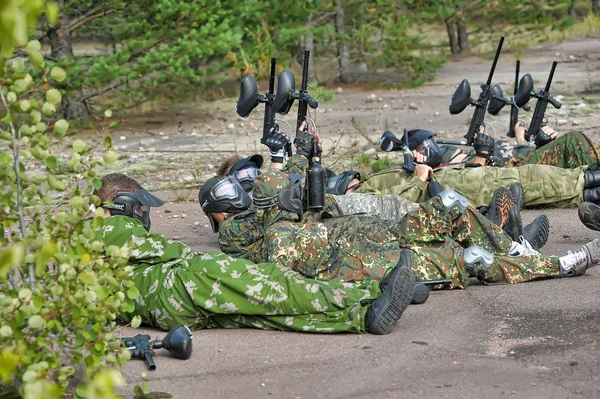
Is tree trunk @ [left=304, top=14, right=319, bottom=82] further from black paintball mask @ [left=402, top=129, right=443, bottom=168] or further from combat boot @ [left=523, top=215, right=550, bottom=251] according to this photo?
combat boot @ [left=523, top=215, right=550, bottom=251]

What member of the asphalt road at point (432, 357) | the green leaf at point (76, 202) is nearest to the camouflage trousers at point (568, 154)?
the asphalt road at point (432, 357)

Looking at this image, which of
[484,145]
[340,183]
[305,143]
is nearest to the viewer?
[305,143]

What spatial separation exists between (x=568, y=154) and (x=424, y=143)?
5.16ft

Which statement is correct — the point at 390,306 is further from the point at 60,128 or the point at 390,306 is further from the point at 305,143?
the point at 305,143

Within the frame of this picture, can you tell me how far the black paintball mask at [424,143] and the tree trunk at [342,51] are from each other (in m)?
9.74

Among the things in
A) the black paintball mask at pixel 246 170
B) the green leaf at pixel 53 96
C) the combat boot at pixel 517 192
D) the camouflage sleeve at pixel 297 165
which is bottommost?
the combat boot at pixel 517 192

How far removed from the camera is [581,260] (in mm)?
5957

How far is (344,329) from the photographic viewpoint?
16.8 feet

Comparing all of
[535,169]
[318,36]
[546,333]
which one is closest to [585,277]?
[546,333]

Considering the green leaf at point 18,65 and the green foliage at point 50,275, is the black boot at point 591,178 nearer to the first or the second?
the green foliage at point 50,275

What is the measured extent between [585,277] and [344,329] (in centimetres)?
187

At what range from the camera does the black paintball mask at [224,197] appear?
21.9 feet

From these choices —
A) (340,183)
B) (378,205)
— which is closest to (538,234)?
(378,205)

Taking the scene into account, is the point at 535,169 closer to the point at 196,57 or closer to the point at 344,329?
the point at 344,329
